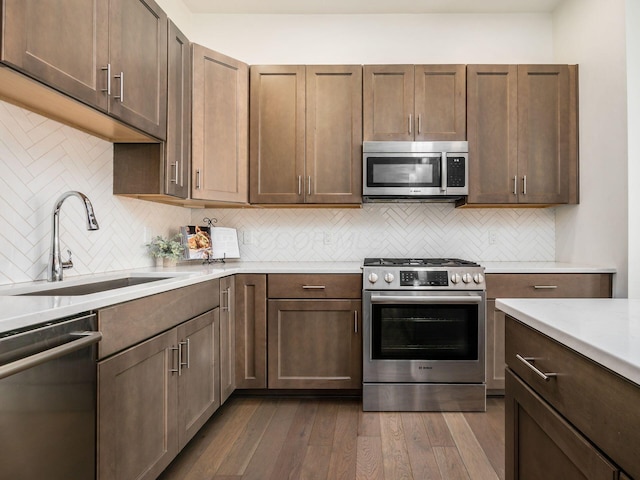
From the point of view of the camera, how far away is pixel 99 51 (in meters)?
1.75

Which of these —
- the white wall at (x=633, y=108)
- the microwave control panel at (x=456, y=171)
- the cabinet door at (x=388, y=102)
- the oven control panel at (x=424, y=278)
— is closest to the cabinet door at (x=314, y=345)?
the oven control panel at (x=424, y=278)

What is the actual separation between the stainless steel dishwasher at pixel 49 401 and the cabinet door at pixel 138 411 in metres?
0.07

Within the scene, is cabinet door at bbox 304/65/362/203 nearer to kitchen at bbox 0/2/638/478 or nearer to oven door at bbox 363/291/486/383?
kitchen at bbox 0/2/638/478

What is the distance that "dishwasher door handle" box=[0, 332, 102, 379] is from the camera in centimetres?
96

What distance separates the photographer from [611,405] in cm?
78

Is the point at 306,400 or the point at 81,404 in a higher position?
the point at 81,404

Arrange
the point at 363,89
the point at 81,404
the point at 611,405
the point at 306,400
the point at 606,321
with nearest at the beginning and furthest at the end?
the point at 611,405, the point at 606,321, the point at 81,404, the point at 306,400, the point at 363,89

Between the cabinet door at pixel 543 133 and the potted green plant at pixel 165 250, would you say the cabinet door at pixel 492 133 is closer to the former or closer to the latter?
the cabinet door at pixel 543 133

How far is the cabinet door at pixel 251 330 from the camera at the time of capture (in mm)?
2807

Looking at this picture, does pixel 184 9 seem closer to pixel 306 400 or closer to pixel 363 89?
pixel 363 89

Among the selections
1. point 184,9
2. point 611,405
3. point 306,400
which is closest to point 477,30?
point 184,9

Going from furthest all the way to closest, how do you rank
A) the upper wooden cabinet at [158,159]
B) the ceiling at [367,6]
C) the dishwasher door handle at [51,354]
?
the ceiling at [367,6] < the upper wooden cabinet at [158,159] < the dishwasher door handle at [51,354]

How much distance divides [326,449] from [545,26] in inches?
139

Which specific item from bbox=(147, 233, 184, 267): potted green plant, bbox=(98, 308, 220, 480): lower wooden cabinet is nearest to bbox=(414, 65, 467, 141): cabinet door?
bbox=(147, 233, 184, 267): potted green plant
